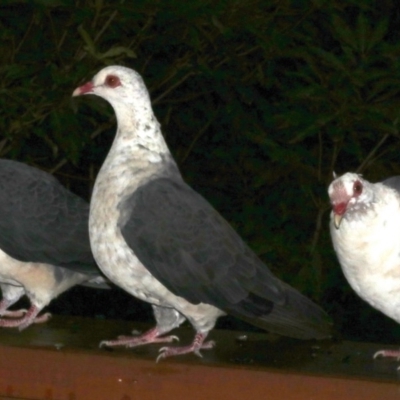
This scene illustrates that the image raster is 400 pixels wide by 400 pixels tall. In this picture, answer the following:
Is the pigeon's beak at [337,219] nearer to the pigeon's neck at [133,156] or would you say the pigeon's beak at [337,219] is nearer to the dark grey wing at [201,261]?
the dark grey wing at [201,261]

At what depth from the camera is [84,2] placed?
4.53 meters

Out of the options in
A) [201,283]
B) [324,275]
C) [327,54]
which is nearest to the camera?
[201,283]

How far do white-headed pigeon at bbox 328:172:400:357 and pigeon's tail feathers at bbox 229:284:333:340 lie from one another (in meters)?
0.23

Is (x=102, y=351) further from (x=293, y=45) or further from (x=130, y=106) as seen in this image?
(x=293, y=45)

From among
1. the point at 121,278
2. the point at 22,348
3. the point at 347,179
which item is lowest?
the point at 22,348

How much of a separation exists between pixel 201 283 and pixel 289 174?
188cm

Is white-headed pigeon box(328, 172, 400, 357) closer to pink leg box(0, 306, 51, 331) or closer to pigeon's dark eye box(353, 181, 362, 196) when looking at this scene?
pigeon's dark eye box(353, 181, 362, 196)

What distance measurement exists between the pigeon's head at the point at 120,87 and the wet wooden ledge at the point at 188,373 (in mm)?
816

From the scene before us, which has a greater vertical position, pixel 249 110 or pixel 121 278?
pixel 249 110

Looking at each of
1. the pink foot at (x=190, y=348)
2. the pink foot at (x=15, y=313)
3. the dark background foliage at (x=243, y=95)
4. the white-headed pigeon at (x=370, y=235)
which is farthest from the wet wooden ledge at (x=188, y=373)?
the dark background foliage at (x=243, y=95)

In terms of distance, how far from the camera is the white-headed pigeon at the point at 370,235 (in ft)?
10.1

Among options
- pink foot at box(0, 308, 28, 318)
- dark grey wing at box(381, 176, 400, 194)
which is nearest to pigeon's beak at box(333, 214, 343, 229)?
dark grey wing at box(381, 176, 400, 194)

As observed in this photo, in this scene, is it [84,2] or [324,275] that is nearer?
[84,2]

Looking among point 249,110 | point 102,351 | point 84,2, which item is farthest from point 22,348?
point 249,110
